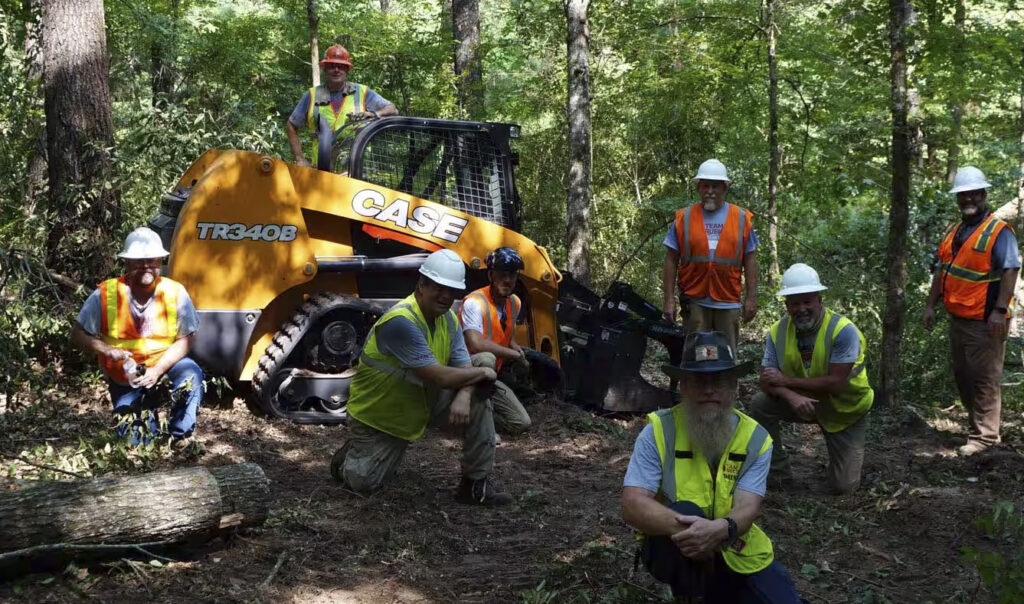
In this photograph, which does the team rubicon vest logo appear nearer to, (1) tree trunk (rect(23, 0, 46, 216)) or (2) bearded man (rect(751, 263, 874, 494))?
(2) bearded man (rect(751, 263, 874, 494))

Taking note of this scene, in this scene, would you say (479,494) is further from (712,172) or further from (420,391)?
(712,172)

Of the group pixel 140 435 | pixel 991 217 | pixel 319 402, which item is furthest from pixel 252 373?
pixel 991 217

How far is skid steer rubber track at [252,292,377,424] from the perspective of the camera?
22.4ft

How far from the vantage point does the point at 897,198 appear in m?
7.34

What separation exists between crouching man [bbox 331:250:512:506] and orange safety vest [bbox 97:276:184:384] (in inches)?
54.5

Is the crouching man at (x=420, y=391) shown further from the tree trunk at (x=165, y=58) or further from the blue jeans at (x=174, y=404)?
the tree trunk at (x=165, y=58)

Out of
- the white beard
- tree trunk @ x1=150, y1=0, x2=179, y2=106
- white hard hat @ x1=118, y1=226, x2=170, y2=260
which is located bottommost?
the white beard

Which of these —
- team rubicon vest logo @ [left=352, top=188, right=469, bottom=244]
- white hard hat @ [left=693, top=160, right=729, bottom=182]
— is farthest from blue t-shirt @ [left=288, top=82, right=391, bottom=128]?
white hard hat @ [left=693, top=160, right=729, bottom=182]

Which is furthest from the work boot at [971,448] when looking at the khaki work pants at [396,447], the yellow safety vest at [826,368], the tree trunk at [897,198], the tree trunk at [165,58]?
the tree trunk at [165,58]

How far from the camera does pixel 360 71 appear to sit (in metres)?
15.3

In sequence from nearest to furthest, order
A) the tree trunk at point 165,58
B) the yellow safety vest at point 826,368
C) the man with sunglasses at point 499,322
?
the yellow safety vest at point 826,368 → the man with sunglasses at point 499,322 → the tree trunk at point 165,58

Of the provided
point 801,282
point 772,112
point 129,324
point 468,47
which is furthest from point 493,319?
point 468,47

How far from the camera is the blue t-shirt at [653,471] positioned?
345cm

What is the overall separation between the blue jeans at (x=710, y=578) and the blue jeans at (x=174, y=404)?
3389mm
